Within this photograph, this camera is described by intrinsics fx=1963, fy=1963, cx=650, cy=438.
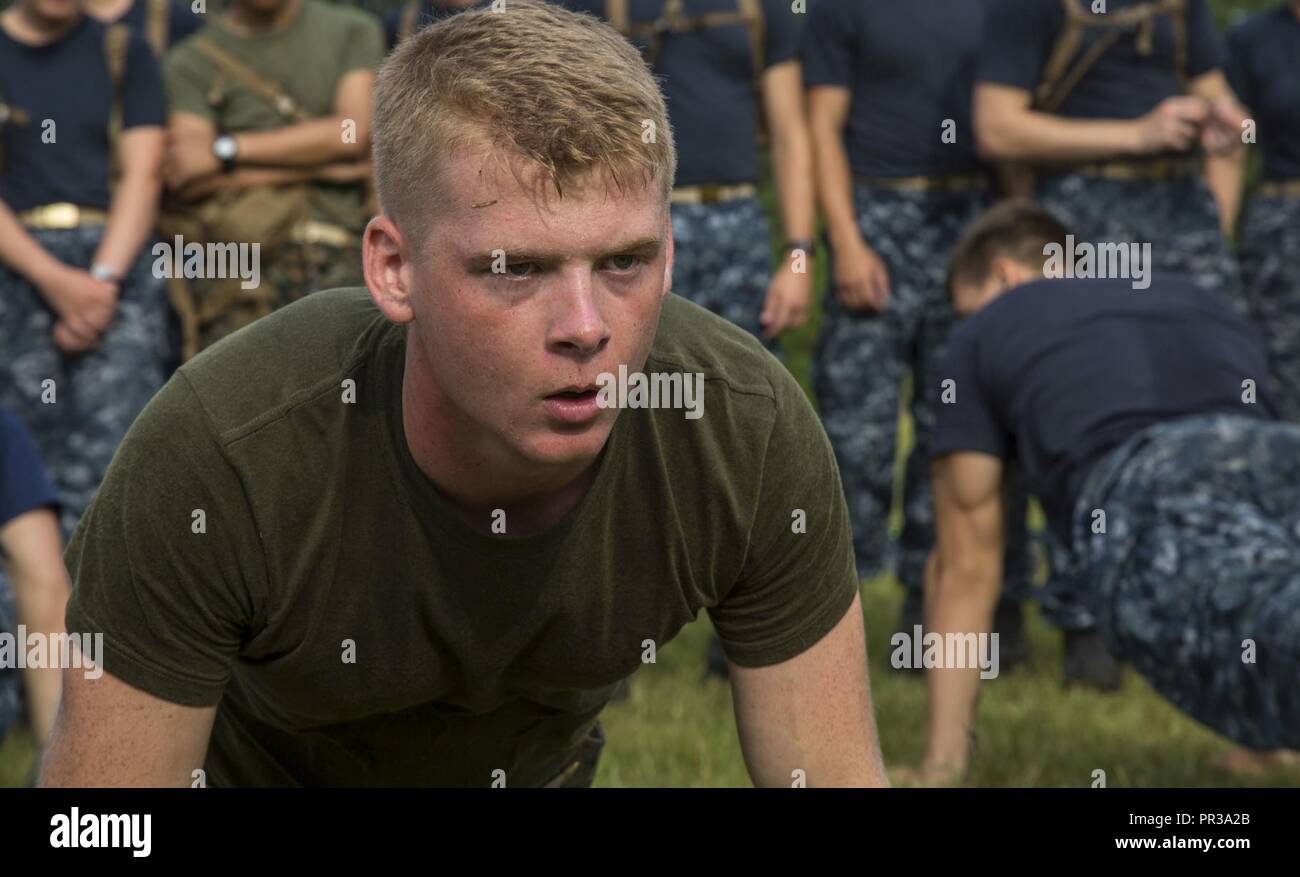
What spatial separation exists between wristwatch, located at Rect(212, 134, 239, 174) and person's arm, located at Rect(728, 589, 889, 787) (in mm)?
3653

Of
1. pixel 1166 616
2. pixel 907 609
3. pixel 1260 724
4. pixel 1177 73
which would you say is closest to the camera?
pixel 1260 724

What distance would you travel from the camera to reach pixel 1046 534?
257 inches

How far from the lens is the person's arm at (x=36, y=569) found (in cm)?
464

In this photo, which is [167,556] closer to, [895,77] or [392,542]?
[392,542]

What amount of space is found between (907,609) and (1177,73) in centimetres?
193


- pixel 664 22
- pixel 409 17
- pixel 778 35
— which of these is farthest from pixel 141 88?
pixel 778 35

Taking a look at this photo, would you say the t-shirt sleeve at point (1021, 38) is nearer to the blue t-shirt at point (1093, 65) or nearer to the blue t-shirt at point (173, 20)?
the blue t-shirt at point (1093, 65)

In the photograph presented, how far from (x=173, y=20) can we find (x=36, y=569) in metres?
2.60

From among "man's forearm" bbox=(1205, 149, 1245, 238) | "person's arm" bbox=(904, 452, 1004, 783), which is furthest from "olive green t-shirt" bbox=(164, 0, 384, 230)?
"man's forearm" bbox=(1205, 149, 1245, 238)

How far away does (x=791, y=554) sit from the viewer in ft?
9.66
